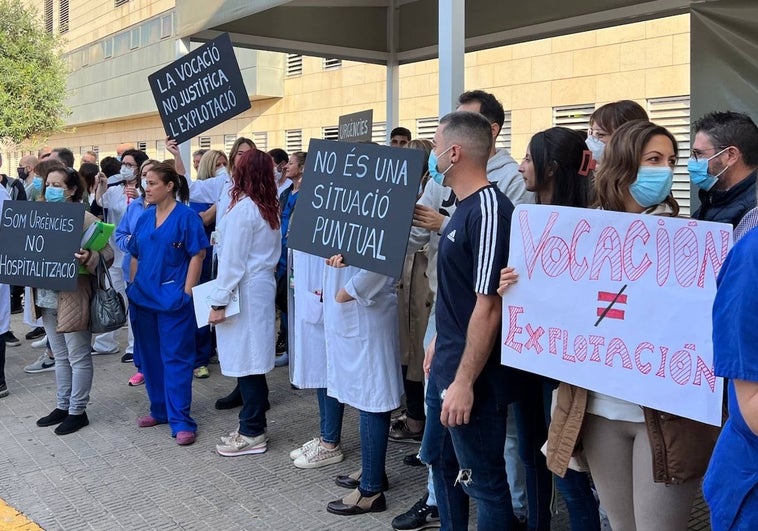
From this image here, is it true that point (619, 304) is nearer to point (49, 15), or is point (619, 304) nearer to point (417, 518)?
point (417, 518)

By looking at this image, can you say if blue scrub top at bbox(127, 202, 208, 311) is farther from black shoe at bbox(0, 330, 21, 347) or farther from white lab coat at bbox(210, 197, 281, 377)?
black shoe at bbox(0, 330, 21, 347)

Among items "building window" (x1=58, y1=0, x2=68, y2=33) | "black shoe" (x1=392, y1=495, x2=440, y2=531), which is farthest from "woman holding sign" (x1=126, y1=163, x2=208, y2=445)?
"building window" (x1=58, y1=0, x2=68, y2=33)

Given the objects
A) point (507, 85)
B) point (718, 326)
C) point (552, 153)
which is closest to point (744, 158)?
point (552, 153)

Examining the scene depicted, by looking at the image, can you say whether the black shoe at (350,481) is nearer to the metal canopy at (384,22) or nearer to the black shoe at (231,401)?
the black shoe at (231,401)

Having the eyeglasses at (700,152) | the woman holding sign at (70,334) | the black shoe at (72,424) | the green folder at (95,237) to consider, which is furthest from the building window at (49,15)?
the eyeglasses at (700,152)

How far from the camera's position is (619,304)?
94.0 inches

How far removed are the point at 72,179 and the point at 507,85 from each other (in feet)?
35.4

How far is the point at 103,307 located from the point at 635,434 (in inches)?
158

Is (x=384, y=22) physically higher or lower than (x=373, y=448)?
higher

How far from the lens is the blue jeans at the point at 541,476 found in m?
2.80

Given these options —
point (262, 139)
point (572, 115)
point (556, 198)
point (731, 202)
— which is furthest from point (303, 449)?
point (262, 139)

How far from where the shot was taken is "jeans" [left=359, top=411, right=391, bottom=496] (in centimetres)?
393

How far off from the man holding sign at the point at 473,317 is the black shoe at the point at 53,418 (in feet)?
12.2

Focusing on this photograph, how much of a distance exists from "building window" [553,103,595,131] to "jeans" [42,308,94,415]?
32.9 ft
